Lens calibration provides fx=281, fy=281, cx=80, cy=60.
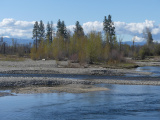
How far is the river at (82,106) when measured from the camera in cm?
1948

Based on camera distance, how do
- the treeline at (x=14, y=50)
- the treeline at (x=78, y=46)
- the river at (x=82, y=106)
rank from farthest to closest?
the treeline at (x=14, y=50) → the treeline at (x=78, y=46) → the river at (x=82, y=106)

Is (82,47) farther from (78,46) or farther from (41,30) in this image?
(41,30)

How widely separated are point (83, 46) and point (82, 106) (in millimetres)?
50025

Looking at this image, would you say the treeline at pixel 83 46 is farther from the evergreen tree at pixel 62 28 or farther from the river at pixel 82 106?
the river at pixel 82 106

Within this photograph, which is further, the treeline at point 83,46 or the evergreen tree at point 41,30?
the evergreen tree at point 41,30

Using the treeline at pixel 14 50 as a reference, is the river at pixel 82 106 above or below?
below

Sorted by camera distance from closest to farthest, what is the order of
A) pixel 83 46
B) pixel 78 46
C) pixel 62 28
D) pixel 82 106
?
pixel 82 106 < pixel 83 46 < pixel 78 46 < pixel 62 28

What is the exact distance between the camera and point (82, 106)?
22562 mm

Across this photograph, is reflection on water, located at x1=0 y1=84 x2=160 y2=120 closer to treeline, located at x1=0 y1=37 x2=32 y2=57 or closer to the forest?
the forest

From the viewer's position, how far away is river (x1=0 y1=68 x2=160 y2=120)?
767 inches

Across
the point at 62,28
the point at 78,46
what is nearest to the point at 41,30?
the point at 62,28

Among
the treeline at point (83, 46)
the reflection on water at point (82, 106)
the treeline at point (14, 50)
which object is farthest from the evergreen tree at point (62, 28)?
the reflection on water at point (82, 106)

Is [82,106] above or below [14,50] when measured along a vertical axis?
below

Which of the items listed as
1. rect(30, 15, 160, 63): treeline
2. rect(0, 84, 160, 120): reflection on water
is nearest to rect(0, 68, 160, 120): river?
rect(0, 84, 160, 120): reflection on water
